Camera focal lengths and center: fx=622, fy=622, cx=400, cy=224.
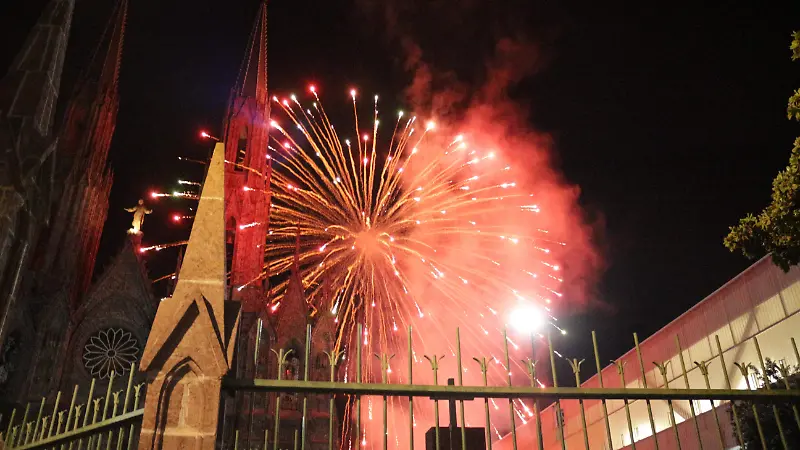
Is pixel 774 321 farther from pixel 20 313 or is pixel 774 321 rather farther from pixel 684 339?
pixel 20 313

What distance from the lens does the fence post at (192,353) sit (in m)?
4.50

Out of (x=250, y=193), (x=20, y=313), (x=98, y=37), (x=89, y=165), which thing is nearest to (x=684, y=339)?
(x=250, y=193)

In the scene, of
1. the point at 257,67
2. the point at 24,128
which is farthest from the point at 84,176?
the point at 24,128

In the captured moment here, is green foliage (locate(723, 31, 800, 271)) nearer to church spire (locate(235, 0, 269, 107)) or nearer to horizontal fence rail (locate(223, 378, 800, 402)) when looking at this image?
horizontal fence rail (locate(223, 378, 800, 402))

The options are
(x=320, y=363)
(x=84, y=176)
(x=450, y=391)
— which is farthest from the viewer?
(x=84, y=176)

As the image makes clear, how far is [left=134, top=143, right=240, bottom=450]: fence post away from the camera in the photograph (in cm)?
450

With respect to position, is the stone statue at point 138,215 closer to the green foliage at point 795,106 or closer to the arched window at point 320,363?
the arched window at point 320,363

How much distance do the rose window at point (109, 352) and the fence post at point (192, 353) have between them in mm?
28438

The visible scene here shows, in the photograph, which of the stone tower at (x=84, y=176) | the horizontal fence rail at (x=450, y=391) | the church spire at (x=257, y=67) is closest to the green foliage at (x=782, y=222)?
the horizontal fence rail at (x=450, y=391)

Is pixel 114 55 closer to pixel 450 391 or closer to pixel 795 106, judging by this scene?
pixel 795 106

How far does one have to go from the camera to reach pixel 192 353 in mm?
4691

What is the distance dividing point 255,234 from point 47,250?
10.7 meters

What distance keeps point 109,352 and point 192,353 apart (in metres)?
29.9

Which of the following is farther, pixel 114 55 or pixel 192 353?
pixel 114 55
